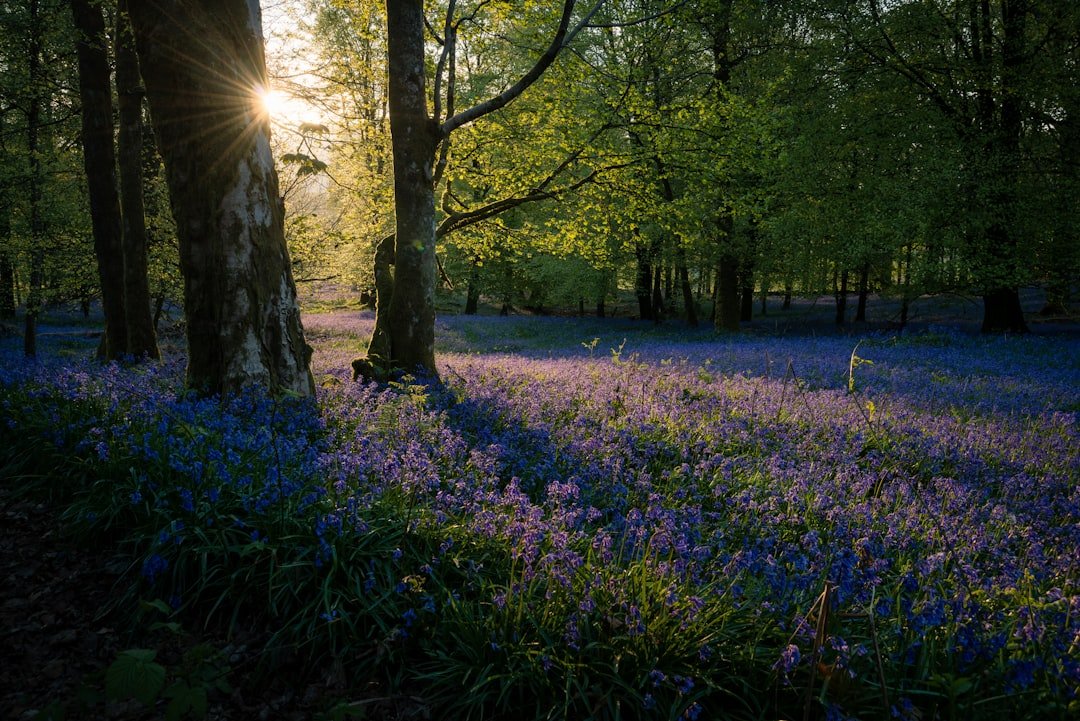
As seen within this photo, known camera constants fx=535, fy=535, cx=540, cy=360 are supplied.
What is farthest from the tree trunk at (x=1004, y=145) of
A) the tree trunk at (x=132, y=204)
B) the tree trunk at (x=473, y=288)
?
the tree trunk at (x=473, y=288)

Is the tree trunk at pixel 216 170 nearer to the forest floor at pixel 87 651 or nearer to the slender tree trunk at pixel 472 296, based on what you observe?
the forest floor at pixel 87 651

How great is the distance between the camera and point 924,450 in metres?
5.93

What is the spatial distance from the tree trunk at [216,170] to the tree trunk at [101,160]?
5770 mm

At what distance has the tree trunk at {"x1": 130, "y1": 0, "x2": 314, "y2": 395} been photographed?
5.73 metres

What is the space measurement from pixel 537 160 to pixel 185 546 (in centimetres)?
928

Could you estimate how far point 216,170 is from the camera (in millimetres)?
5777

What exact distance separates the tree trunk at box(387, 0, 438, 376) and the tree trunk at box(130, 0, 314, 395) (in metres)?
2.11

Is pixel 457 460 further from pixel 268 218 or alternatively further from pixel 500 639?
pixel 268 218

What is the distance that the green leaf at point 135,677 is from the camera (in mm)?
1875

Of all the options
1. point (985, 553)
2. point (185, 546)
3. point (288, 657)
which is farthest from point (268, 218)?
point (985, 553)

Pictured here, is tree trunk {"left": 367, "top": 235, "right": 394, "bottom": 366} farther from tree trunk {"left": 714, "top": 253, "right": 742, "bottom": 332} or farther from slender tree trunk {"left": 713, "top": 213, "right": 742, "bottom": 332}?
tree trunk {"left": 714, "top": 253, "right": 742, "bottom": 332}

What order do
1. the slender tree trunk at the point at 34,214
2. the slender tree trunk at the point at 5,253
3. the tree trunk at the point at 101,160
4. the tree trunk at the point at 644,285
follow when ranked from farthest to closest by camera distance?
1. the tree trunk at the point at 644,285
2. the slender tree trunk at the point at 5,253
3. the slender tree trunk at the point at 34,214
4. the tree trunk at the point at 101,160

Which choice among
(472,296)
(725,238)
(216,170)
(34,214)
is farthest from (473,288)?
(216,170)

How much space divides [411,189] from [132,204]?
19.8 ft
